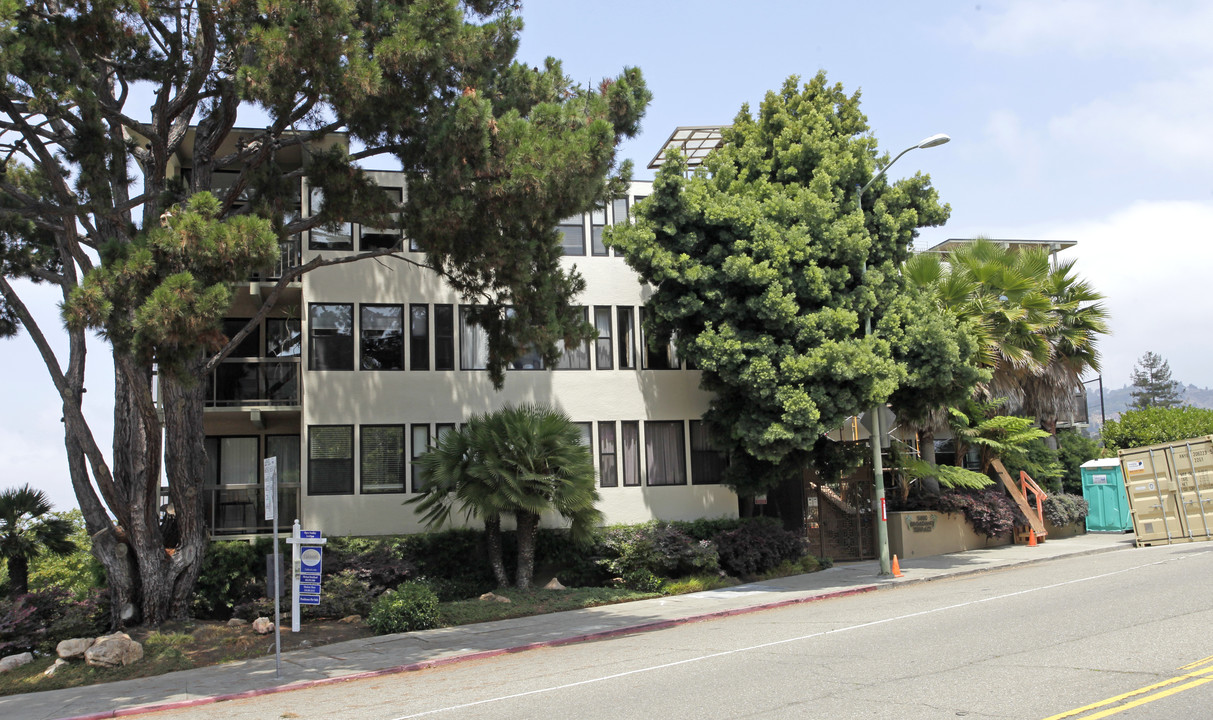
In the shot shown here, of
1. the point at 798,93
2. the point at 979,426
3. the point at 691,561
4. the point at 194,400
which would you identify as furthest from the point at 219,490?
the point at 979,426

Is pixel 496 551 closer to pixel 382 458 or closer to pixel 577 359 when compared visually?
pixel 382 458

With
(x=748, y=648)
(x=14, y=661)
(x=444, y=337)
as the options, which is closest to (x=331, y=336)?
(x=444, y=337)

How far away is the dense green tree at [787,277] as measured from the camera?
62.8ft

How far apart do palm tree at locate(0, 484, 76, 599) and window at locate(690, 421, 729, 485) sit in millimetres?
13287

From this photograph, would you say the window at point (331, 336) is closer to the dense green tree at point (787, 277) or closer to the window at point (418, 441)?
the window at point (418, 441)

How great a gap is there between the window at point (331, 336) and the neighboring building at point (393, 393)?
0.08 feet

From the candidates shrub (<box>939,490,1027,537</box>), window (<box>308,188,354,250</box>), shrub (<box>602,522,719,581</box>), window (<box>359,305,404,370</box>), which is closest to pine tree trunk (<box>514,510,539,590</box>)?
shrub (<box>602,522,719,581</box>)

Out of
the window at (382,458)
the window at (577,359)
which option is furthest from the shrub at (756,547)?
the window at (382,458)

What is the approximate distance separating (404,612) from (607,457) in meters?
7.28

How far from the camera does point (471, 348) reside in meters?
21.6

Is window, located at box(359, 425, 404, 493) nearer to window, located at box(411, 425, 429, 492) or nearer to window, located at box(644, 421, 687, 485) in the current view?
window, located at box(411, 425, 429, 492)

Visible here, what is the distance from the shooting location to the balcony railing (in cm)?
2066

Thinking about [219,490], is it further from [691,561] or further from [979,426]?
[979,426]

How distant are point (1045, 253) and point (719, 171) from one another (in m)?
11.6
